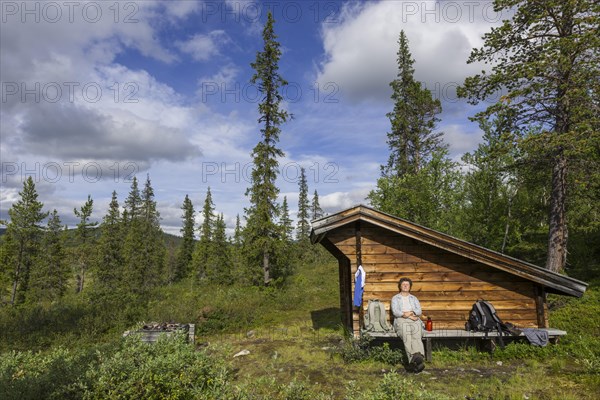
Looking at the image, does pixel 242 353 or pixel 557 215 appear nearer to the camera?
pixel 242 353

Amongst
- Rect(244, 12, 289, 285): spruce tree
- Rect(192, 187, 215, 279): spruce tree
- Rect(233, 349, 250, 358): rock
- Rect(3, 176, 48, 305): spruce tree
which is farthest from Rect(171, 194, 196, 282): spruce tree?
Rect(233, 349, 250, 358): rock

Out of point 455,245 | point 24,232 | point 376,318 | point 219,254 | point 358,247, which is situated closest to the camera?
point 376,318

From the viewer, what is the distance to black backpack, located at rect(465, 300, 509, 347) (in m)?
8.70

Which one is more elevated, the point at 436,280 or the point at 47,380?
the point at 436,280

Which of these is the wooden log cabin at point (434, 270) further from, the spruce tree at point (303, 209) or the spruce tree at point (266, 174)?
the spruce tree at point (303, 209)

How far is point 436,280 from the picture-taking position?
971cm

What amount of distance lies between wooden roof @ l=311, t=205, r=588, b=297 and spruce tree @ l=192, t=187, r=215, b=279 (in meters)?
42.9

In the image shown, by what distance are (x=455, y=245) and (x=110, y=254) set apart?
38710 mm

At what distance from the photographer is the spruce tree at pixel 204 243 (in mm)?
50312

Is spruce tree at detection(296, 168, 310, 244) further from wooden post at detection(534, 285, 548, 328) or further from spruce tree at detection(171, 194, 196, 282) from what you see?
wooden post at detection(534, 285, 548, 328)

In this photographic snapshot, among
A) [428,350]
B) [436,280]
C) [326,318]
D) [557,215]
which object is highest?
[557,215]

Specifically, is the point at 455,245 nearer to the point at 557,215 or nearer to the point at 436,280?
the point at 436,280

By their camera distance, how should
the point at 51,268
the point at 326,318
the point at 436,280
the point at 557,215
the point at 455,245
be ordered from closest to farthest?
the point at 455,245 < the point at 436,280 < the point at 557,215 < the point at 326,318 < the point at 51,268

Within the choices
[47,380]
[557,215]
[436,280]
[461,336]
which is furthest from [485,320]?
[47,380]
